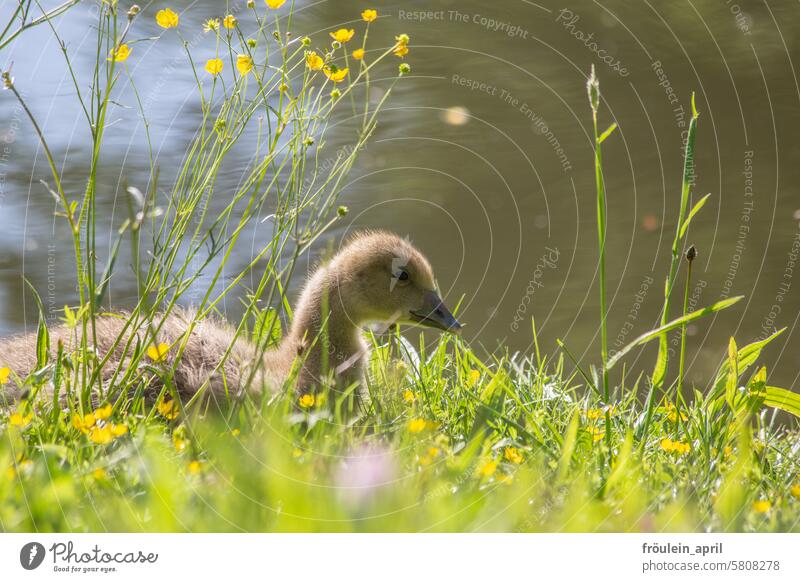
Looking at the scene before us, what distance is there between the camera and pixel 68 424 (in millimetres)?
2561

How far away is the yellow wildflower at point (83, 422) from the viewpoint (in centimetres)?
236

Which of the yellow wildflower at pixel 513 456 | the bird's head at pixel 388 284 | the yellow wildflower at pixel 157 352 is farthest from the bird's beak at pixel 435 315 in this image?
the yellow wildflower at pixel 157 352

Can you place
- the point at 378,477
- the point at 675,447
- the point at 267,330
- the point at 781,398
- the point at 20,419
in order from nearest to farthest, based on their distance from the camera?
1. the point at 378,477
2. the point at 20,419
3. the point at 675,447
4. the point at 781,398
5. the point at 267,330

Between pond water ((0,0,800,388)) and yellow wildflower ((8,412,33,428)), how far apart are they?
5.31 feet

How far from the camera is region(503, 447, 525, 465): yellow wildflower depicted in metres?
2.57

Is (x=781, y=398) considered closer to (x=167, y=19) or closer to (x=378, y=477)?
(x=378, y=477)

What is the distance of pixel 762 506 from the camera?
226 centimetres

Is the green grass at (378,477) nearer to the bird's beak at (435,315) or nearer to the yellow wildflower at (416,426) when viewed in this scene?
the yellow wildflower at (416,426)

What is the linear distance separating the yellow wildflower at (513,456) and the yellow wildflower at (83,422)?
3.68 feet

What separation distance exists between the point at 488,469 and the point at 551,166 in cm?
422

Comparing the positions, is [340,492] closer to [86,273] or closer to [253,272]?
[86,273]

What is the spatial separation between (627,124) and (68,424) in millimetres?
5143

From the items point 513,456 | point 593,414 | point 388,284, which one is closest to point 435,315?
Answer: point 388,284
